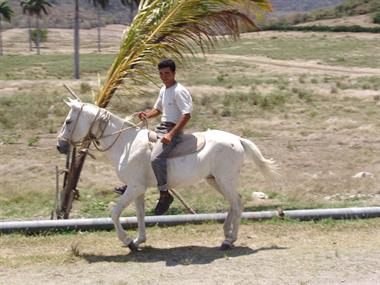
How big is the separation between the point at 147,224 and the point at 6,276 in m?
2.46

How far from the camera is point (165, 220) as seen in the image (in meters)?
8.80

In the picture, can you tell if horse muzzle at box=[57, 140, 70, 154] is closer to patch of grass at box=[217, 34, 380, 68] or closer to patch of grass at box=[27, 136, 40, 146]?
patch of grass at box=[27, 136, 40, 146]

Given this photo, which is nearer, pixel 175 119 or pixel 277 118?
pixel 175 119

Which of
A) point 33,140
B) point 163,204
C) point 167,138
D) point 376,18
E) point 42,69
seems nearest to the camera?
point 167,138

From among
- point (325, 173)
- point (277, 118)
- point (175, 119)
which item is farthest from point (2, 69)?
point (175, 119)

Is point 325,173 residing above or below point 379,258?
below

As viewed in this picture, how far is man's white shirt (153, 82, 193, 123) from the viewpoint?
7418mm

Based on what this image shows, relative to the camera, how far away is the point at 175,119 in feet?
24.9

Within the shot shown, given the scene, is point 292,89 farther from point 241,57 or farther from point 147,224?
point 241,57

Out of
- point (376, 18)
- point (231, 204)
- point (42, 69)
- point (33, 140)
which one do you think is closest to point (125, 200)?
point (231, 204)

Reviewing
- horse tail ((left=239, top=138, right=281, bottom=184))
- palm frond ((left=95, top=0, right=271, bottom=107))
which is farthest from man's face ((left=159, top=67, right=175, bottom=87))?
palm frond ((left=95, top=0, right=271, bottom=107))

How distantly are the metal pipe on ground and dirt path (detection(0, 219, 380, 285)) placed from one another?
0.13 m

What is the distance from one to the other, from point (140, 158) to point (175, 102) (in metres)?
0.72

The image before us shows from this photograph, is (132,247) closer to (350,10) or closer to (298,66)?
(298,66)
